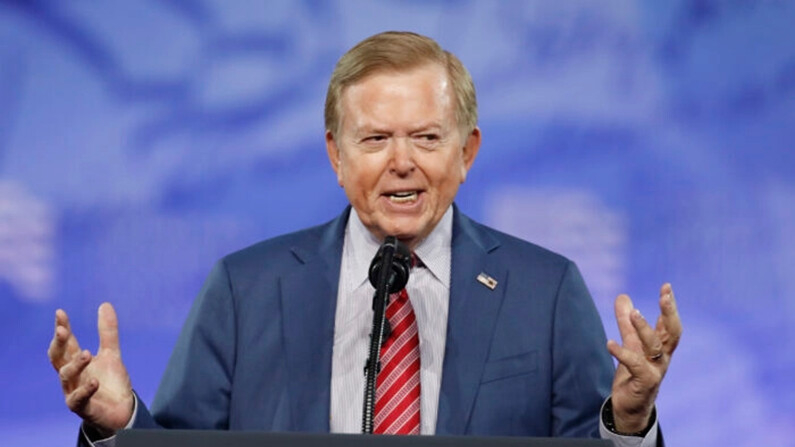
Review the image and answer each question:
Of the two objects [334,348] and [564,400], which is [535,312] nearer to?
[564,400]

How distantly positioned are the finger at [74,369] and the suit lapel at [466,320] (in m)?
0.66

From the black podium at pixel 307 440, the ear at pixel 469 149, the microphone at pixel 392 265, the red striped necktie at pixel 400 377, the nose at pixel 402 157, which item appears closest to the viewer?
the black podium at pixel 307 440

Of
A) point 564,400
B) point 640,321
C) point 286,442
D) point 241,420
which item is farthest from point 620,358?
point 241,420

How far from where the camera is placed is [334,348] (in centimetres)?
234

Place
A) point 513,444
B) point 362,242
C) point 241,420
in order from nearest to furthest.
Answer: point 513,444
point 241,420
point 362,242

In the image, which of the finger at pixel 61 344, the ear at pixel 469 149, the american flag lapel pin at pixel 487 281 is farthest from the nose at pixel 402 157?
the finger at pixel 61 344

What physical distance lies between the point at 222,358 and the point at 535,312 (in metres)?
0.60

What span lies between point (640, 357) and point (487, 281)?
0.55 metres

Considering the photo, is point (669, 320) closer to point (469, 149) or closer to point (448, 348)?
point (448, 348)

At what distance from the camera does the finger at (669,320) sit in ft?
6.21

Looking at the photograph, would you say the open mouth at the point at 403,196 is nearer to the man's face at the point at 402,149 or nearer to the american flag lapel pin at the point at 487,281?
the man's face at the point at 402,149

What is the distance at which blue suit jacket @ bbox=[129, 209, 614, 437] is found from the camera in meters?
2.28

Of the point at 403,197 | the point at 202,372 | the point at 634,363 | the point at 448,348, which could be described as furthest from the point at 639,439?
the point at 202,372

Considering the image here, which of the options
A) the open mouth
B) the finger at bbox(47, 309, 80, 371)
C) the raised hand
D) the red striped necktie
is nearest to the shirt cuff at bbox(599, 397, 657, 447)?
the raised hand
